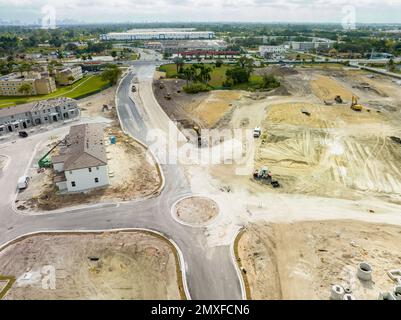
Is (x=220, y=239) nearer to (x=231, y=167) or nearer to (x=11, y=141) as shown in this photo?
(x=231, y=167)

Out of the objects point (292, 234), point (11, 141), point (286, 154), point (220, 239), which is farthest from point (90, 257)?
point (11, 141)

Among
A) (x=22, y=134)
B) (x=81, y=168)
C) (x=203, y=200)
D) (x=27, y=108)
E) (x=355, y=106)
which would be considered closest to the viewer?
(x=203, y=200)

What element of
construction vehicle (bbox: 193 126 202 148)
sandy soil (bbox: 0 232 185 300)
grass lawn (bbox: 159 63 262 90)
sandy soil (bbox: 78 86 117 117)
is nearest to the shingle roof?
sandy soil (bbox: 0 232 185 300)

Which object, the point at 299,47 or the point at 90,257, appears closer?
the point at 90,257

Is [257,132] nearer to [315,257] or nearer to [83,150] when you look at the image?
[315,257]

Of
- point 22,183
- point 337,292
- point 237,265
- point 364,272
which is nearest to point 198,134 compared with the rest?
point 22,183

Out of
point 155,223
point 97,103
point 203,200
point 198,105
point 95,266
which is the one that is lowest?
point 95,266

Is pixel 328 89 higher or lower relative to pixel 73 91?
higher
